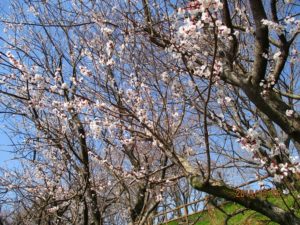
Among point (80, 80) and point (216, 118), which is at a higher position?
point (80, 80)

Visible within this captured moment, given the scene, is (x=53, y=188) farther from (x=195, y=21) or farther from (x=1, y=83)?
(x=195, y=21)

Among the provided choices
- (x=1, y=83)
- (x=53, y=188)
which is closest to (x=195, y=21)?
(x=1, y=83)

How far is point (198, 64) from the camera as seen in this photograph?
4273mm

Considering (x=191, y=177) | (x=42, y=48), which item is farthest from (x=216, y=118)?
(x=42, y=48)

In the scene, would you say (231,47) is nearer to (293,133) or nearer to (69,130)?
(293,133)

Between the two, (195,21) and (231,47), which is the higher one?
(231,47)

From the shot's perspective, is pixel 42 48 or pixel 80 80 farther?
pixel 42 48

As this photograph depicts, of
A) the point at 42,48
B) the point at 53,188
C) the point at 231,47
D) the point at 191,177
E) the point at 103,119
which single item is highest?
the point at 42,48

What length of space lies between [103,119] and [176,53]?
162 cm

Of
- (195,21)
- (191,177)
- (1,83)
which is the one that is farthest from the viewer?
(1,83)

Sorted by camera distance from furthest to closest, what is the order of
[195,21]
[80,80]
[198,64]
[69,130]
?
[69,130]
[80,80]
[198,64]
[195,21]

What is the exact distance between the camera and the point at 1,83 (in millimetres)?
5750

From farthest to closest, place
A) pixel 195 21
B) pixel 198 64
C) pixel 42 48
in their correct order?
pixel 42 48 → pixel 198 64 → pixel 195 21

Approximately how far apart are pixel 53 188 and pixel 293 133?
18.1 feet
